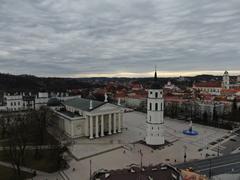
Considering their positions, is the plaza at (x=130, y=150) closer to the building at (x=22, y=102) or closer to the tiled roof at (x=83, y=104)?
the tiled roof at (x=83, y=104)

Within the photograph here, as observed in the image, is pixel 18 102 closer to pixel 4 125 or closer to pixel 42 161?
pixel 4 125

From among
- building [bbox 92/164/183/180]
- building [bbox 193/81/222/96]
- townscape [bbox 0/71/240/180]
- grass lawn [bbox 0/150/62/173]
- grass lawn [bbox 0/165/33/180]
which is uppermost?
building [bbox 193/81/222/96]

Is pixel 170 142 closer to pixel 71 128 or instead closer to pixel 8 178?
pixel 71 128

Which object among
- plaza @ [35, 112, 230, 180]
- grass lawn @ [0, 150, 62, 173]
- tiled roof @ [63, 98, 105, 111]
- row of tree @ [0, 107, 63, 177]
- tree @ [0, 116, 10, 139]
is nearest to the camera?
grass lawn @ [0, 150, 62, 173]

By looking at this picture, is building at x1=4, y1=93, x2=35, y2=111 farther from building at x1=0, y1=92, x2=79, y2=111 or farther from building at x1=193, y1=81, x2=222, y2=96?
building at x1=193, y1=81, x2=222, y2=96

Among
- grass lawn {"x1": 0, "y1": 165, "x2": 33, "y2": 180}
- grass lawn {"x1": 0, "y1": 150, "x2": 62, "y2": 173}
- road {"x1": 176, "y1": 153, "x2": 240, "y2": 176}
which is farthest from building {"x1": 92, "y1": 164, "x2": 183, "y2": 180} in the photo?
grass lawn {"x1": 0, "y1": 165, "x2": 33, "y2": 180}

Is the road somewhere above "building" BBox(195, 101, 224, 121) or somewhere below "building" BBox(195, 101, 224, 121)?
below

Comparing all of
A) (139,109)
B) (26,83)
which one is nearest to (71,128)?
(139,109)

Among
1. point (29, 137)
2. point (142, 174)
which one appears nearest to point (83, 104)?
point (29, 137)
